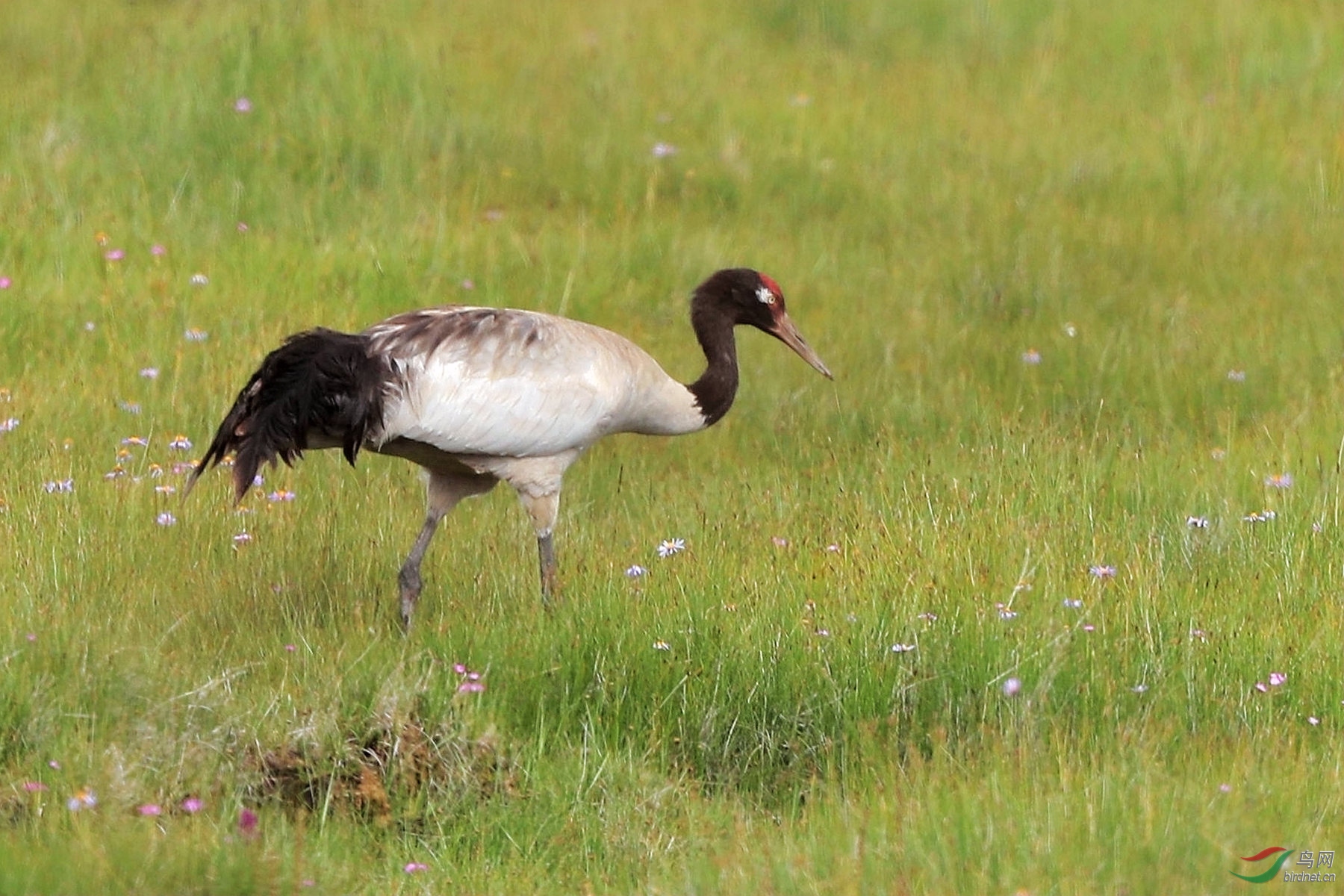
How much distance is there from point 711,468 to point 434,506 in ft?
6.06

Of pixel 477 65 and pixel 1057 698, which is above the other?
pixel 477 65

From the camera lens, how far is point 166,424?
792 centimetres

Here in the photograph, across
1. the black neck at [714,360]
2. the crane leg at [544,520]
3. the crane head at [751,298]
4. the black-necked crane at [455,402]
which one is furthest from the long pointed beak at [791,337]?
the crane leg at [544,520]

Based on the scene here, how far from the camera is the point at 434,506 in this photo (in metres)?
6.70

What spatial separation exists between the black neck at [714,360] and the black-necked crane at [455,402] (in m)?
0.27

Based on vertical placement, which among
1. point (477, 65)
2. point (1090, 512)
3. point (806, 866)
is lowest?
point (806, 866)

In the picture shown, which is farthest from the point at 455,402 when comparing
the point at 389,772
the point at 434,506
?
the point at 389,772

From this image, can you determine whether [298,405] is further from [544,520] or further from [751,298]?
[751,298]

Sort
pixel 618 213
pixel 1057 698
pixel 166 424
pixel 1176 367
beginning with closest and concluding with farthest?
pixel 1057 698 → pixel 166 424 → pixel 1176 367 → pixel 618 213

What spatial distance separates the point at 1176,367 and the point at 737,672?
14.7ft

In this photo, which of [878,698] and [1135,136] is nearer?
[878,698]

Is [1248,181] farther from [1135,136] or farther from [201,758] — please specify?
[201,758]

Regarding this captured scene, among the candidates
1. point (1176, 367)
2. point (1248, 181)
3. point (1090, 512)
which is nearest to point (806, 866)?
point (1090, 512)

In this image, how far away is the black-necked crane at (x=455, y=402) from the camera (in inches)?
239
